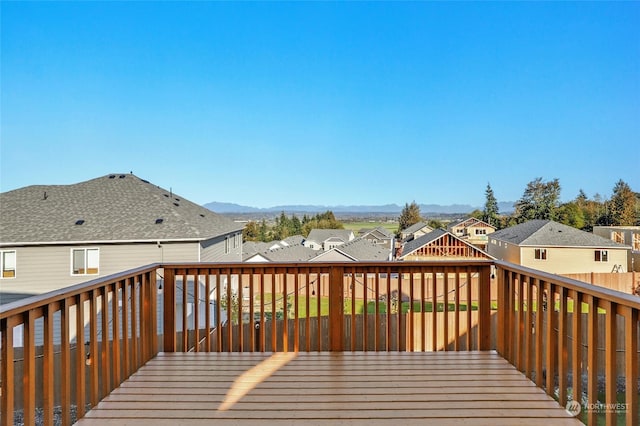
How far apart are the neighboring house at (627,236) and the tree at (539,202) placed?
1657 millimetres

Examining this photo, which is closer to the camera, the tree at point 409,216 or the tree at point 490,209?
the tree at point 490,209

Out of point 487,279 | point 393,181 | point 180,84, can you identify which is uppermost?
point 180,84

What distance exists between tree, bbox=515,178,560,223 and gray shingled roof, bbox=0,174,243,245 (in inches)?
480

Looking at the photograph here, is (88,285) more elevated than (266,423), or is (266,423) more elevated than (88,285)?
(88,285)

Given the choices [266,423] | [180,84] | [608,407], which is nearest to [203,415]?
[266,423]

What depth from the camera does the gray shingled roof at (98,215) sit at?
9.62 meters

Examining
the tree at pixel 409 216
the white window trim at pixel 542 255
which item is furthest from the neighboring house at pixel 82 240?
the tree at pixel 409 216

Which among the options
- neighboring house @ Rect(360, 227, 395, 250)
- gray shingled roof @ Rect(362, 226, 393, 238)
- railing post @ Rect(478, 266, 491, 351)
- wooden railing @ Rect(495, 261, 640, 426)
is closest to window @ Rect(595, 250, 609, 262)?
railing post @ Rect(478, 266, 491, 351)

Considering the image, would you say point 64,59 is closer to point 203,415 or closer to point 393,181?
point 203,415

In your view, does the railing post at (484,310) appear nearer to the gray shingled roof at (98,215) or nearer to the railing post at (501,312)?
the railing post at (501,312)

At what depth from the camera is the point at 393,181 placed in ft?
101

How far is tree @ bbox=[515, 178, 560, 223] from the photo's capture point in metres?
13.8

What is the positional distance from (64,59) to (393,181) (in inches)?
983

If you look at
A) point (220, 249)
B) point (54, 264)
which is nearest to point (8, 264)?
point (54, 264)
